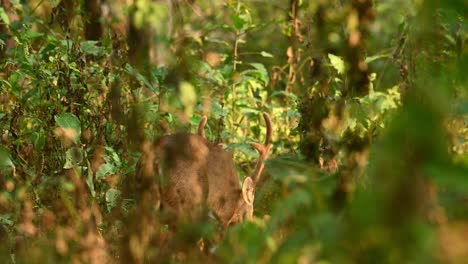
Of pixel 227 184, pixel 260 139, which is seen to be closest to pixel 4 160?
pixel 227 184

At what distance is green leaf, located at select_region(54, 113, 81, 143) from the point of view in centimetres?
492

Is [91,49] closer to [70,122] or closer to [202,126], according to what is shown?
[70,122]

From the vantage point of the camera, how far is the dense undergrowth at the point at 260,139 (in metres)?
1.68

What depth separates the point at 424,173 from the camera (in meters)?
1.61

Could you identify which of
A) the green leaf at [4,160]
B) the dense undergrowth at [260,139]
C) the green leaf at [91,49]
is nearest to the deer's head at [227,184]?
the dense undergrowth at [260,139]

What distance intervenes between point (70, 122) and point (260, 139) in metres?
3.16

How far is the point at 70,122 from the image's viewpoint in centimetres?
495

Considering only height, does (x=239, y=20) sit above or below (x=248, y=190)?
above

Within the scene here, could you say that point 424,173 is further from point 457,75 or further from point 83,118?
point 83,118

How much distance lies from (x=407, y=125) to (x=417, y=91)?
226mm

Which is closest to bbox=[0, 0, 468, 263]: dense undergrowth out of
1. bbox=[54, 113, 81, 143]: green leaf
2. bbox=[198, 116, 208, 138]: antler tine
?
bbox=[54, 113, 81, 143]: green leaf

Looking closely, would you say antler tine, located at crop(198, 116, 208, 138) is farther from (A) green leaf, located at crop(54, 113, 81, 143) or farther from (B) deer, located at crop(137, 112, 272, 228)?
(A) green leaf, located at crop(54, 113, 81, 143)

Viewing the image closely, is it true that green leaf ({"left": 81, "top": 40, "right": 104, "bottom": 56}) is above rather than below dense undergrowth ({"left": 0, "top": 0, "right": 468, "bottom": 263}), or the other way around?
above

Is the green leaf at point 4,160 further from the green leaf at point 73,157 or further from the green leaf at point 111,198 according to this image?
the green leaf at point 111,198
